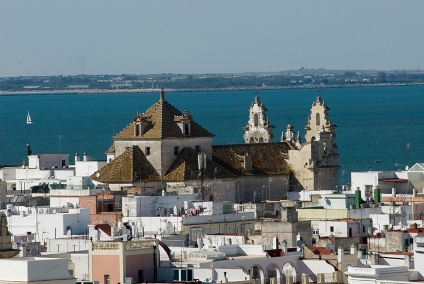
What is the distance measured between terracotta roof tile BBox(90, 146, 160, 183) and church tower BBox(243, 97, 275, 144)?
1178cm

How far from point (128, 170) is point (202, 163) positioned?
2.42 metres

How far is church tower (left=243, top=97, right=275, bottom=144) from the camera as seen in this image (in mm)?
75500

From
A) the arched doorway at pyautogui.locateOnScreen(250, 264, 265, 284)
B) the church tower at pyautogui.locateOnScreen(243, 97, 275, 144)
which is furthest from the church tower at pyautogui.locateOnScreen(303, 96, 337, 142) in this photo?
the arched doorway at pyautogui.locateOnScreen(250, 264, 265, 284)

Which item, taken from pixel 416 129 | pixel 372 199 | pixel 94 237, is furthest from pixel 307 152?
pixel 416 129

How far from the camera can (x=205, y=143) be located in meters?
66.1

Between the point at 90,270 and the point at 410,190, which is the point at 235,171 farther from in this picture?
the point at 90,270

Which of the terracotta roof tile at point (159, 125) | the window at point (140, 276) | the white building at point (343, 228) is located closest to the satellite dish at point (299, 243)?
the white building at point (343, 228)

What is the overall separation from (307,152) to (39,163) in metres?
Result: 15.4

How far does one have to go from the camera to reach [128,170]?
208ft

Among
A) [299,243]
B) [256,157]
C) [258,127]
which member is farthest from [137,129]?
[299,243]

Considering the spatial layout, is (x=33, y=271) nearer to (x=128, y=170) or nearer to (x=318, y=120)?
(x=128, y=170)

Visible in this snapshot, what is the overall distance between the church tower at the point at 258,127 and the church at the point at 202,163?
16.1ft

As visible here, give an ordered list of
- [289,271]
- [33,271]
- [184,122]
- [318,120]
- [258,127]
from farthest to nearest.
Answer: [258,127]
[318,120]
[184,122]
[289,271]
[33,271]

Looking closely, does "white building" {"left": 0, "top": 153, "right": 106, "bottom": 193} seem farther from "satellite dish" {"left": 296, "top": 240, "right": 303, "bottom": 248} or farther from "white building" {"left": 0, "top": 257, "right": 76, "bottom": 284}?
"white building" {"left": 0, "top": 257, "right": 76, "bottom": 284}
